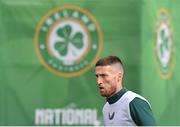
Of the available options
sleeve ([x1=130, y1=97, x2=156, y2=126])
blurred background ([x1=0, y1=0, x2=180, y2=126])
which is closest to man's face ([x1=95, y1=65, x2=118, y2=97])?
sleeve ([x1=130, y1=97, x2=156, y2=126])

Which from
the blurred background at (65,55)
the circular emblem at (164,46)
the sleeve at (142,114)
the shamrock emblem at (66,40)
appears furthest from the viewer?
the circular emblem at (164,46)

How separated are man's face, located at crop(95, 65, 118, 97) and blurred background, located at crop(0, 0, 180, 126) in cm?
352

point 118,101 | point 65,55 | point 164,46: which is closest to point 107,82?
point 118,101

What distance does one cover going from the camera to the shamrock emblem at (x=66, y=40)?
862 cm

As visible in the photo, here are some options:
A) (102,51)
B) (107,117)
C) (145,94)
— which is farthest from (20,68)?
(107,117)

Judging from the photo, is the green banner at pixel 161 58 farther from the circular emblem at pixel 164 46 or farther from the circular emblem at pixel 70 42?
the circular emblem at pixel 70 42

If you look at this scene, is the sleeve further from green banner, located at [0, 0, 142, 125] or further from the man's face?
green banner, located at [0, 0, 142, 125]

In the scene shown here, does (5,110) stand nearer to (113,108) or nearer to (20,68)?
(20,68)

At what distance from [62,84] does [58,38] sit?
570 mm

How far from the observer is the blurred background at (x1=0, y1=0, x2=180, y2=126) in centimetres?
850

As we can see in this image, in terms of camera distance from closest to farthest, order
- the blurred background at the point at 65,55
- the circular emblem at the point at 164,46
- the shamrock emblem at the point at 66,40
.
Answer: the blurred background at the point at 65,55 → the shamrock emblem at the point at 66,40 → the circular emblem at the point at 164,46

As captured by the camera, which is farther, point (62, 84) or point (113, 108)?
point (62, 84)

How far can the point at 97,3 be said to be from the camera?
8.57m

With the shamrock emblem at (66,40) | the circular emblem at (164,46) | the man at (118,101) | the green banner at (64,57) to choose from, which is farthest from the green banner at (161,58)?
the man at (118,101)
